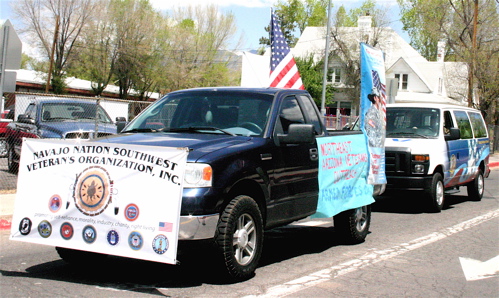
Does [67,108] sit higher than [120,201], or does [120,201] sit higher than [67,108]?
[67,108]

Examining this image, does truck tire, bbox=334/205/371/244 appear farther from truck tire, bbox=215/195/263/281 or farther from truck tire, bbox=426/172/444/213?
truck tire, bbox=426/172/444/213

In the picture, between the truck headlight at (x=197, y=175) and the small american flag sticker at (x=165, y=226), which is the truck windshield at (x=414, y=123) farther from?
the small american flag sticker at (x=165, y=226)

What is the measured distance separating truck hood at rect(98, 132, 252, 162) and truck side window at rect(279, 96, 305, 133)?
78cm

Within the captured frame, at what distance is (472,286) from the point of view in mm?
6328

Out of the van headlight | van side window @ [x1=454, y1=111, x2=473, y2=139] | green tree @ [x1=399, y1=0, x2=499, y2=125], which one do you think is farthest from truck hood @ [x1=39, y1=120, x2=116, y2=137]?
green tree @ [x1=399, y1=0, x2=499, y2=125]

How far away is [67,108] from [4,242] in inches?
269

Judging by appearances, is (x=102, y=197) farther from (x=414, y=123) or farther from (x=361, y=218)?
(x=414, y=123)

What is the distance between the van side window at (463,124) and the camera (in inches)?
516

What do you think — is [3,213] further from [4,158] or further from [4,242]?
[4,158]

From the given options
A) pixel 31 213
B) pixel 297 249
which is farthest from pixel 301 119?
pixel 31 213

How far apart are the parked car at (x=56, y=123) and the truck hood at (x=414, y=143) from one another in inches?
244

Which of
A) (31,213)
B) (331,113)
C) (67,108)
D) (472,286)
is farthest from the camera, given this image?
(331,113)

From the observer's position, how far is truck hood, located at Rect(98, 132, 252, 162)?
5.63 m

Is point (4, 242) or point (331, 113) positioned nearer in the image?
point (4, 242)
